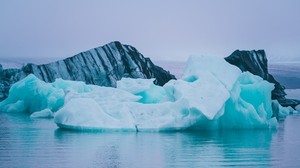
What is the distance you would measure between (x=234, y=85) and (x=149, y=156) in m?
→ 5.93

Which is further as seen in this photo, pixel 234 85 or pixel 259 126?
pixel 259 126

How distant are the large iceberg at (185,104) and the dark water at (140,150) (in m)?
0.48

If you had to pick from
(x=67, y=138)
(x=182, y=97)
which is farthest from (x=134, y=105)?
(x=67, y=138)

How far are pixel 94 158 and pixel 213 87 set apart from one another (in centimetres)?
558

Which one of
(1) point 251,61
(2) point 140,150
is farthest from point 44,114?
(1) point 251,61

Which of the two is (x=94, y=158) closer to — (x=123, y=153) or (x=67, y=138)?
(x=123, y=153)

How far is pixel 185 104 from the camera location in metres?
11.4

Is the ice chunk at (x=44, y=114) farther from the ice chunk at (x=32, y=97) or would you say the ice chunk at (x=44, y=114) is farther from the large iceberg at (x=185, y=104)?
the large iceberg at (x=185, y=104)

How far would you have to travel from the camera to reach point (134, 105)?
1178cm

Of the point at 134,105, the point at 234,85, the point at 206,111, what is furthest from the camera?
the point at 234,85

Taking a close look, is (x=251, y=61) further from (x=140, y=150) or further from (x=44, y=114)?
(x=140, y=150)

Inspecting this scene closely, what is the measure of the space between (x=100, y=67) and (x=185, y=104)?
38.2ft

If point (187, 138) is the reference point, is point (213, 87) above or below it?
above

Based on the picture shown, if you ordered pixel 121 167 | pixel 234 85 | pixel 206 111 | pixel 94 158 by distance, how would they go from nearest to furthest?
1. pixel 121 167
2. pixel 94 158
3. pixel 206 111
4. pixel 234 85
